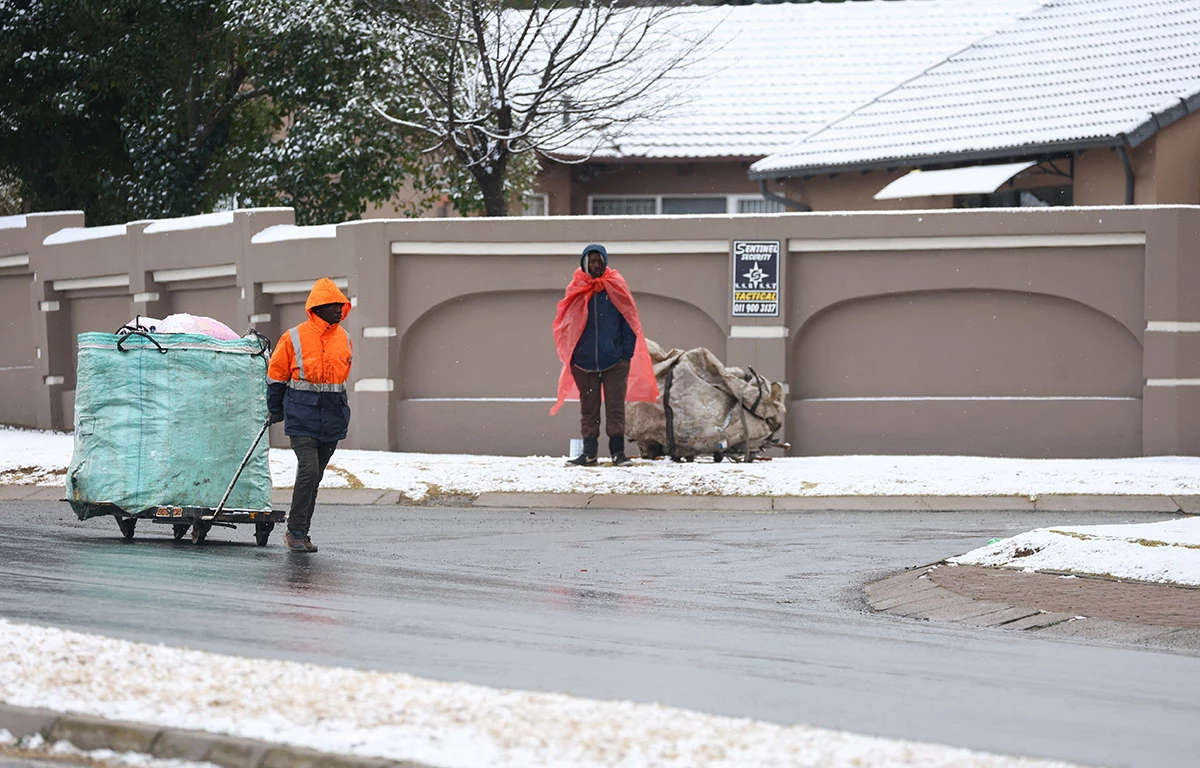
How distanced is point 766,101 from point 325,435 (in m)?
19.7

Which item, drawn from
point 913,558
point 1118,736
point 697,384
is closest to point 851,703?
point 1118,736

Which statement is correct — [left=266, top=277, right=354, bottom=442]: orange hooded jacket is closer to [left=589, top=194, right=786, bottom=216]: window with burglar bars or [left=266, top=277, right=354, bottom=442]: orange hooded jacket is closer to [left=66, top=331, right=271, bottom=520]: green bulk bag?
[left=66, top=331, right=271, bottom=520]: green bulk bag

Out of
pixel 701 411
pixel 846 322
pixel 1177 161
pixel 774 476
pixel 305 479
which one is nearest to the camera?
pixel 305 479

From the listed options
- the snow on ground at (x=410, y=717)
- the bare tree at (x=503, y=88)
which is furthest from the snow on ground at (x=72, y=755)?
the bare tree at (x=503, y=88)

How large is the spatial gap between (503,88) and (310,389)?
11785 millimetres

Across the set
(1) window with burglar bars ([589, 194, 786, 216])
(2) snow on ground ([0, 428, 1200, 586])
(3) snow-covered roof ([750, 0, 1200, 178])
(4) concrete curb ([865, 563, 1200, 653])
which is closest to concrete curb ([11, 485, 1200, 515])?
(2) snow on ground ([0, 428, 1200, 586])

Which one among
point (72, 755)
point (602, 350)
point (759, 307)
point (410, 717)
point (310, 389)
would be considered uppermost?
point (759, 307)

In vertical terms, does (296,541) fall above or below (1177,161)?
below

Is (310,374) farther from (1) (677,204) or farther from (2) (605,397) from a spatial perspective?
(1) (677,204)

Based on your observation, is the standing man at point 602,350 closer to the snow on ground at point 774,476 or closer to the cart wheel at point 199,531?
the snow on ground at point 774,476

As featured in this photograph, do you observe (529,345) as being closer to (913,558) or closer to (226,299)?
(226,299)

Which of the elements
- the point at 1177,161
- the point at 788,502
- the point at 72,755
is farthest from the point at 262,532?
the point at 1177,161

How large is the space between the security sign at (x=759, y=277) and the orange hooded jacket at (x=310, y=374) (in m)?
7.43

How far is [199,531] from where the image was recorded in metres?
11.9
